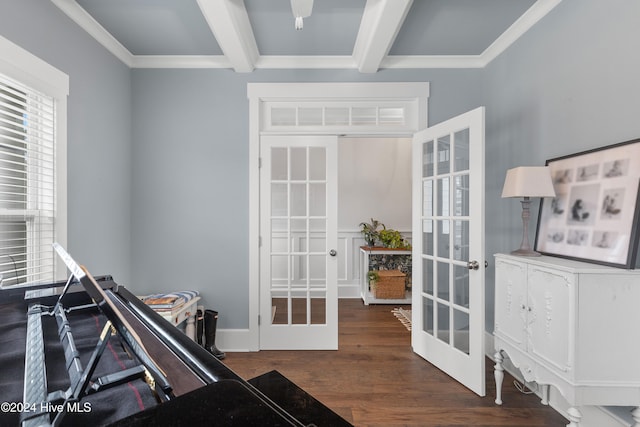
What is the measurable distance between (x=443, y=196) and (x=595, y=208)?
3.06ft

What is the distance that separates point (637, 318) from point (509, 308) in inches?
21.2

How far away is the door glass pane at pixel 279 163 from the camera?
2.68 metres

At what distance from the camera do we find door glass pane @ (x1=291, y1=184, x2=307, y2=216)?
2.68m

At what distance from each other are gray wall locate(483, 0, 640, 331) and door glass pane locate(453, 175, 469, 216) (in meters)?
0.42

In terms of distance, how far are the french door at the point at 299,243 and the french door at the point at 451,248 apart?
2.55 feet

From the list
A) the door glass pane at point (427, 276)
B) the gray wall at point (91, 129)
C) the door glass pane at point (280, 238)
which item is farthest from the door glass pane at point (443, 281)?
the gray wall at point (91, 129)

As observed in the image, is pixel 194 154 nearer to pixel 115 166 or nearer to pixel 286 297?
pixel 115 166

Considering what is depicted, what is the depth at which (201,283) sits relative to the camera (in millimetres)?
2652

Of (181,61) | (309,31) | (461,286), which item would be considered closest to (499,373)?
(461,286)

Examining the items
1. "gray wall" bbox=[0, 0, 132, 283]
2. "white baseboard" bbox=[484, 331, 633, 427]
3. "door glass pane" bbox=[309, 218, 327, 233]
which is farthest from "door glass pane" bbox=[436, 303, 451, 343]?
"gray wall" bbox=[0, 0, 132, 283]

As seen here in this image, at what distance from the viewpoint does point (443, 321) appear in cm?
233

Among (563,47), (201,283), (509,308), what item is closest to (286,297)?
(201,283)

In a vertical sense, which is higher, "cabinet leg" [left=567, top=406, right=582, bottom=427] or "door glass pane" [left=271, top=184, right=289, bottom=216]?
"door glass pane" [left=271, top=184, right=289, bottom=216]

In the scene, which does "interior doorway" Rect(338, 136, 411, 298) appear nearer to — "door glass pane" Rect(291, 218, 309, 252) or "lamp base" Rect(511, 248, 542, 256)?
"door glass pane" Rect(291, 218, 309, 252)
